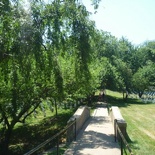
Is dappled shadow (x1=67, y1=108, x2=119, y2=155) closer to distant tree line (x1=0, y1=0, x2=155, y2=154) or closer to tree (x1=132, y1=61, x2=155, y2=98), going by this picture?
distant tree line (x1=0, y1=0, x2=155, y2=154)

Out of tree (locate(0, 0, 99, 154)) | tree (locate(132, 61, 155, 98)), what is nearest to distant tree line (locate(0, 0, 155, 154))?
tree (locate(0, 0, 99, 154))

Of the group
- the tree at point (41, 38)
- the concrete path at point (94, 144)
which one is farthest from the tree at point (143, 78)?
the tree at point (41, 38)

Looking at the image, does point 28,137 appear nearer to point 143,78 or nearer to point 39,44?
point 39,44

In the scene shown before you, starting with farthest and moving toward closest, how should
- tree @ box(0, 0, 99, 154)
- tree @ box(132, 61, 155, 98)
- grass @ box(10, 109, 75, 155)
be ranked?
1. tree @ box(132, 61, 155, 98)
2. grass @ box(10, 109, 75, 155)
3. tree @ box(0, 0, 99, 154)

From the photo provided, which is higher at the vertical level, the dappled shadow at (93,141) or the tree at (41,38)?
the tree at (41,38)

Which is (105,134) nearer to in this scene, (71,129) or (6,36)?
(71,129)

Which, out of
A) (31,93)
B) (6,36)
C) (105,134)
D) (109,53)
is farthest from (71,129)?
(109,53)

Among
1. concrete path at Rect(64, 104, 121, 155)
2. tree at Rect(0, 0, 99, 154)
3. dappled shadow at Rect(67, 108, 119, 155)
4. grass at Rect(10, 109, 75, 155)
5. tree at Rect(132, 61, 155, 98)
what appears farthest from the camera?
tree at Rect(132, 61, 155, 98)

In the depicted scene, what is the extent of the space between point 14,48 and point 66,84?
655 cm

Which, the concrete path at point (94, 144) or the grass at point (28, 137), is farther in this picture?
the grass at point (28, 137)

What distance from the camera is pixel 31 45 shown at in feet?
32.3

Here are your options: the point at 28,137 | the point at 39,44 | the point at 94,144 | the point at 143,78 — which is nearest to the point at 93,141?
the point at 94,144

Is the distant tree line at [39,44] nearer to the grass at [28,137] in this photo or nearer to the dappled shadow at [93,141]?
the grass at [28,137]

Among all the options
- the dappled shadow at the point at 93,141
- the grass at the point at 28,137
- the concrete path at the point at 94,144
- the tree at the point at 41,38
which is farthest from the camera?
the grass at the point at 28,137
